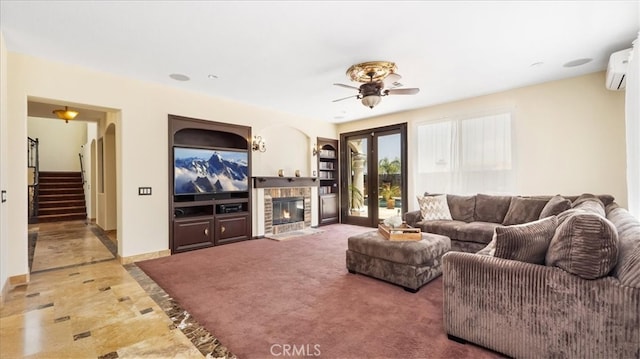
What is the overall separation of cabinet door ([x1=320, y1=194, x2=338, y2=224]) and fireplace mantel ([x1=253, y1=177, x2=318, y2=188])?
0.57 metres

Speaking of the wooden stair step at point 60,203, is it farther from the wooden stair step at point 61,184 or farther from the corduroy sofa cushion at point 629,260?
the corduroy sofa cushion at point 629,260

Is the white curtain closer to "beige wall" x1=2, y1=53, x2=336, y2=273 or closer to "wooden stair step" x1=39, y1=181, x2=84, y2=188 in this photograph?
"beige wall" x1=2, y1=53, x2=336, y2=273

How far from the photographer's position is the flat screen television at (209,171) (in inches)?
194

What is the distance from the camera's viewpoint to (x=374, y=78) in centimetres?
402

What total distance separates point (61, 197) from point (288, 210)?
829 cm

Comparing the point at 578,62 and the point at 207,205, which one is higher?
the point at 578,62

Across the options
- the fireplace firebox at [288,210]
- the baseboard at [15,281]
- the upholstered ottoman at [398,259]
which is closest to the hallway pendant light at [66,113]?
the baseboard at [15,281]

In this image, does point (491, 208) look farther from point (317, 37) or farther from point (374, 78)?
point (317, 37)

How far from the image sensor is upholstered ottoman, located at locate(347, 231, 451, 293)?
3053 millimetres

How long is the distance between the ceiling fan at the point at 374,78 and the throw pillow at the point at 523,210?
248cm

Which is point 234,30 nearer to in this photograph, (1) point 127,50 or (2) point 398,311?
(1) point 127,50

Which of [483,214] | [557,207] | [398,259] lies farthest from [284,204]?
[557,207]

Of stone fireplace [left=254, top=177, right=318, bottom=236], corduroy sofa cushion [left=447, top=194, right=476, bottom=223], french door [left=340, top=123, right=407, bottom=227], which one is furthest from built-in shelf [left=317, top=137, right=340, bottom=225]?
corduroy sofa cushion [left=447, top=194, right=476, bottom=223]

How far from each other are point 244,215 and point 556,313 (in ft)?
16.6
